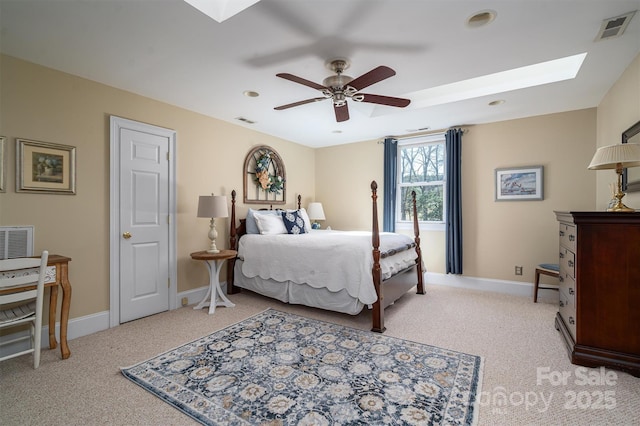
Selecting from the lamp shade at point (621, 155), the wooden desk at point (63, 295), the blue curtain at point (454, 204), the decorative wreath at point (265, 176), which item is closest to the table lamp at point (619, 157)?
the lamp shade at point (621, 155)

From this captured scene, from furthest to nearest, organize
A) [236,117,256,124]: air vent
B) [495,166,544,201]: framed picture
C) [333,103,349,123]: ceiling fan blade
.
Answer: [236,117,256,124]: air vent
[495,166,544,201]: framed picture
[333,103,349,123]: ceiling fan blade

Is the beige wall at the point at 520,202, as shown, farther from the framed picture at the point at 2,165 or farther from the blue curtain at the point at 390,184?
the framed picture at the point at 2,165

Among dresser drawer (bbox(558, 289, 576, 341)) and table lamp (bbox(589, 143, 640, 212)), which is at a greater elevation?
table lamp (bbox(589, 143, 640, 212))

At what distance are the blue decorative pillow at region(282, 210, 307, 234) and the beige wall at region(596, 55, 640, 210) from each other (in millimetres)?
3674

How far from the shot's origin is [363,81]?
2.38 meters

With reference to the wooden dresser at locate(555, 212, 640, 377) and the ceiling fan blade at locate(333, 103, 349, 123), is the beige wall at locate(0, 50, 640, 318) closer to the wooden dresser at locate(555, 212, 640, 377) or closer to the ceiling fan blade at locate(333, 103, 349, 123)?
the wooden dresser at locate(555, 212, 640, 377)

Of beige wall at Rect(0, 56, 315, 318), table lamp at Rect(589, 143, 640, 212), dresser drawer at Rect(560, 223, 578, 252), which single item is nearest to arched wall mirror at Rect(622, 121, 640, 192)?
table lamp at Rect(589, 143, 640, 212)

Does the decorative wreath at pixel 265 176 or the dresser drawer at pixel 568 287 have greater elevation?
the decorative wreath at pixel 265 176

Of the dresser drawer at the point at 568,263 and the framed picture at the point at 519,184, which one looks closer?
the dresser drawer at the point at 568,263

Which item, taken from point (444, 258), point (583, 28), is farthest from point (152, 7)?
point (444, 258)

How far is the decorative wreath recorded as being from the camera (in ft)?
16.1

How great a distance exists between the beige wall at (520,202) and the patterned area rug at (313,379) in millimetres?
2519

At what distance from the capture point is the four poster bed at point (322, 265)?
10.0 feet

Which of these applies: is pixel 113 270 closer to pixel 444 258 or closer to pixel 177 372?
pixel 177 372
